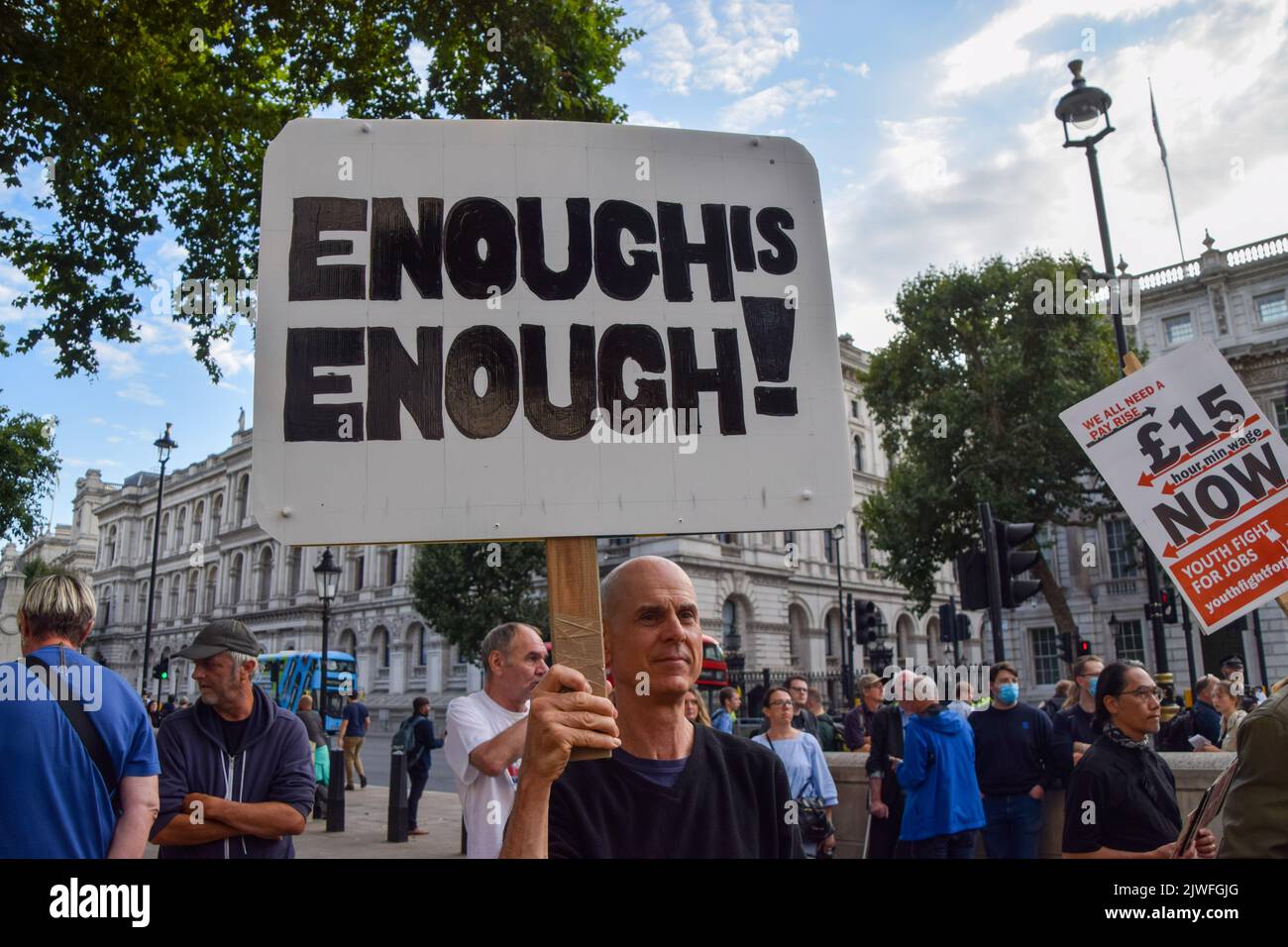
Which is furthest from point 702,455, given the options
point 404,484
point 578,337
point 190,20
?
point 190,20

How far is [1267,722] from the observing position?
78.1 inches

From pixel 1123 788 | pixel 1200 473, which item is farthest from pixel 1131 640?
pixel 1200 473

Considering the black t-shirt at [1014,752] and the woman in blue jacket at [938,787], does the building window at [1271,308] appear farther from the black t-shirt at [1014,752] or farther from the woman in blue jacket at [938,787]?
the woman in blue jacket at [938,787]

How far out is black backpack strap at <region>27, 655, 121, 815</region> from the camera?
280 cm

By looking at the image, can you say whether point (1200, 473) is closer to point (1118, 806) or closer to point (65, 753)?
point (1118, 806)

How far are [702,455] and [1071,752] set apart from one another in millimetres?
5868

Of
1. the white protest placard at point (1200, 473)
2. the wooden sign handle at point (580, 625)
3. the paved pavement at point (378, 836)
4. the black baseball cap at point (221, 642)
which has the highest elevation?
the white protest placard at point (1200, 473)

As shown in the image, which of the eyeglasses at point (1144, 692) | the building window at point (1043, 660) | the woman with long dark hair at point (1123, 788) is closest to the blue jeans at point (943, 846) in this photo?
the woman with long dark hair at point (1123, 788)

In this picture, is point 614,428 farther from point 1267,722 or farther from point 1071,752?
point 1071,752

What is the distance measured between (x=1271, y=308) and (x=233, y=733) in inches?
1637

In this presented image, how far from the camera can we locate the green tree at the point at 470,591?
32.8 meters

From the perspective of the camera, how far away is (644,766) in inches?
73.5

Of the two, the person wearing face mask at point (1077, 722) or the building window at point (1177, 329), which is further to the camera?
the building window at point (1177, 329)

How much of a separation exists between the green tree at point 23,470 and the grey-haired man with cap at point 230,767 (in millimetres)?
29802
